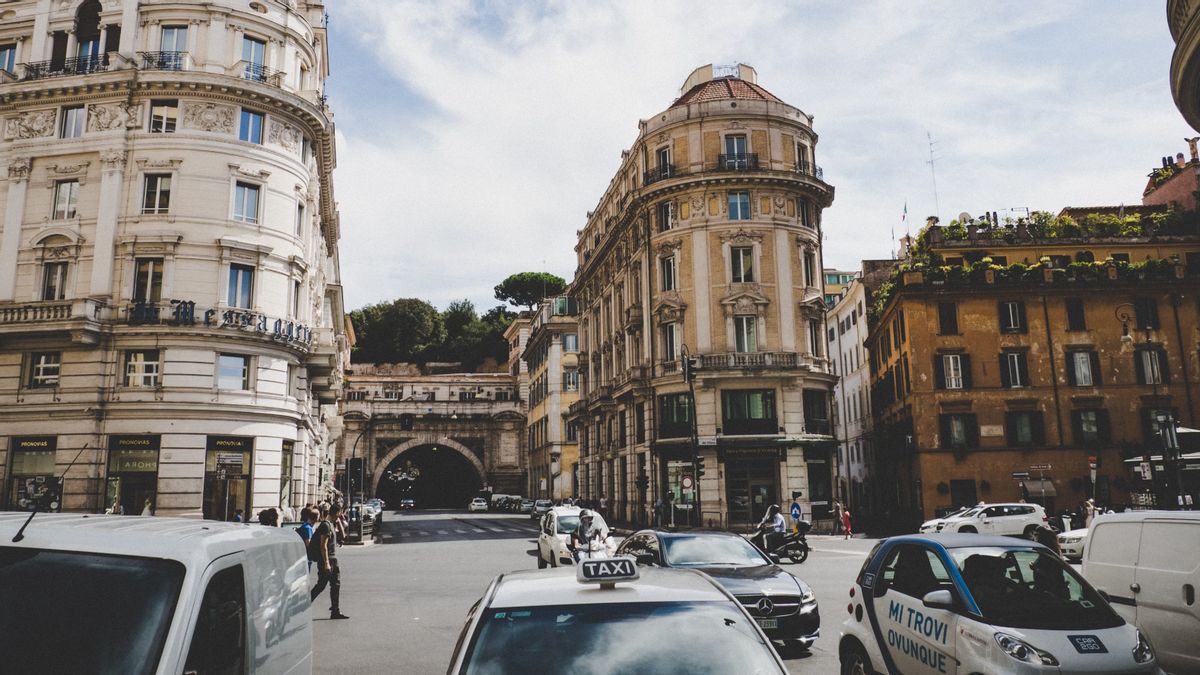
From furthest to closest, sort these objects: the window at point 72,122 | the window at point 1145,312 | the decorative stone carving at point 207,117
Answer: the window at point 1145,312
the window at point 72,122
the decorative stone carving at point 207,117

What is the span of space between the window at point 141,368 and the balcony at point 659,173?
25490 millimetres

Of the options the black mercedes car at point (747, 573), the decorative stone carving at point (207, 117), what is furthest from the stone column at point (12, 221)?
the black mercedes car at point (747, 573)

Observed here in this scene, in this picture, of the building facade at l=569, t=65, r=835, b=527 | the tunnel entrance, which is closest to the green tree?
the tunnel entrance

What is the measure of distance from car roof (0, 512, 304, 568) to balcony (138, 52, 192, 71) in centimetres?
3047

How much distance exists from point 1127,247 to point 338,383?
146 feet

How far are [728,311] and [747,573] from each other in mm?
30429

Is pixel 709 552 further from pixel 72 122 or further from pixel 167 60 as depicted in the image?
pixel 72 122

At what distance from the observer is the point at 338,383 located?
1795 inches

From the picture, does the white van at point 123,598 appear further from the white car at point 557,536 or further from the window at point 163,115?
the window at point 163,115

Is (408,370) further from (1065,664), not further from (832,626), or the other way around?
(1065,664)

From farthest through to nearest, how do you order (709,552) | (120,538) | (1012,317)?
(1012,317) → (709,552) → (120,538)

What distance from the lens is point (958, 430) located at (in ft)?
132

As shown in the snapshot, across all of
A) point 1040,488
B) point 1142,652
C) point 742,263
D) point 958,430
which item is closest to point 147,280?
point 742,263

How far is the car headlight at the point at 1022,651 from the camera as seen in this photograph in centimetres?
585
